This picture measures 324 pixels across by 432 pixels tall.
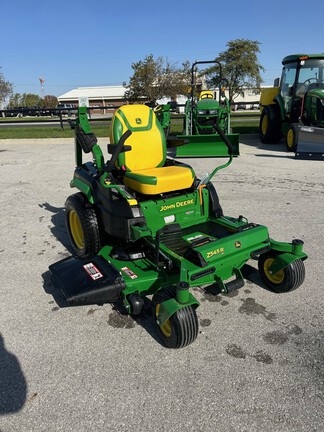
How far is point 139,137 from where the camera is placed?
342 centimetres

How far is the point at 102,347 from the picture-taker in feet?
7.72

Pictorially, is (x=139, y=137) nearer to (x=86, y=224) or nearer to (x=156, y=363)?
(x=86, y=224)

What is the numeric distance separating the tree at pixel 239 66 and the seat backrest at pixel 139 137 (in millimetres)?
31095

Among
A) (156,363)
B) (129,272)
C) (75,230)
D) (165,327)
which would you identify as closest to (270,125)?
(75,230)

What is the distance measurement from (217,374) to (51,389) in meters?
1.04

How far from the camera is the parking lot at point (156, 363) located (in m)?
1.82

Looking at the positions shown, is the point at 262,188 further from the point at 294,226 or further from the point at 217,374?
the point at 217,374

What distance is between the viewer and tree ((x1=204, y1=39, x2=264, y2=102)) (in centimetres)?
3247

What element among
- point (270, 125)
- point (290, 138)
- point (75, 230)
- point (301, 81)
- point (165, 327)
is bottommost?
point (165, 327)

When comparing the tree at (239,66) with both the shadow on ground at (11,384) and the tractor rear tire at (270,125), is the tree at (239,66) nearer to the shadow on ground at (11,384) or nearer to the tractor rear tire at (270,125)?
the tractor rear tire at (270,125)

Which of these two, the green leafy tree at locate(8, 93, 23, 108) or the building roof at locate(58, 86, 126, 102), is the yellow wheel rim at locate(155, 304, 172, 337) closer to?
the building roof at locate(58, 86, 126, 102)

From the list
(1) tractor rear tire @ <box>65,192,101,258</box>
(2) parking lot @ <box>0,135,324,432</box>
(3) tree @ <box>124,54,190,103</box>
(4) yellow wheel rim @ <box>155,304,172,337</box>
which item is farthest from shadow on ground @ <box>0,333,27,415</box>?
(3) tree @ <box>124,54,190,103</box>

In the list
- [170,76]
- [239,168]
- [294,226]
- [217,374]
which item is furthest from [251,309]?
[170,76]

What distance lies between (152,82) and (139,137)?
23844mm
